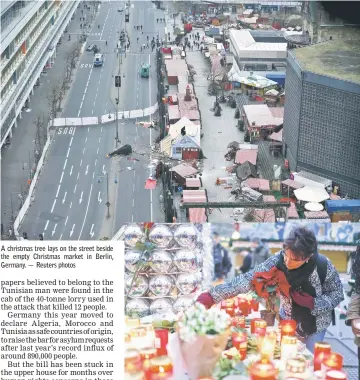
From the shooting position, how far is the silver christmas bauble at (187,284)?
652 inches

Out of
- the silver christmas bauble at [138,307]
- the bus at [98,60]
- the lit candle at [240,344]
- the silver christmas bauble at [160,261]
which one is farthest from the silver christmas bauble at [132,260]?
the bus at [98,60]

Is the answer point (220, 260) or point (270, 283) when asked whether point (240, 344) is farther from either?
point (220, 260)

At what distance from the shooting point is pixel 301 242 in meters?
16.0

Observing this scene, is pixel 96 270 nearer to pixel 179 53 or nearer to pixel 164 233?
pixel 164 233

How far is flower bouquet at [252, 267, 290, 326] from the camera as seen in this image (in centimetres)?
1631

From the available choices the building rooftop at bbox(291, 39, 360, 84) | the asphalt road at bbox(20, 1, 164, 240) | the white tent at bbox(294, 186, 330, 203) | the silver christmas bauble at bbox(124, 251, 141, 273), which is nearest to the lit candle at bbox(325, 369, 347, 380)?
the silver christmas bauble at bbox(124, 251, 141, 273)

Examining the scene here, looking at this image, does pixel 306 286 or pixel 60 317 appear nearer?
pixel 60 317

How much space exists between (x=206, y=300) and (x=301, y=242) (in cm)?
198

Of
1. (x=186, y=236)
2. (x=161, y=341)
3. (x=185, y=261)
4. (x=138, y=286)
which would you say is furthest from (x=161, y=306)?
(x=186, y=236)

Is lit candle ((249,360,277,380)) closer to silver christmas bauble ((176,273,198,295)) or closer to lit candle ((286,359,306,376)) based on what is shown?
lit candle ((286,359,306,376))

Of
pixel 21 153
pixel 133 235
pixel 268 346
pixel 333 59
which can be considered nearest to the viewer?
pixel 268 346

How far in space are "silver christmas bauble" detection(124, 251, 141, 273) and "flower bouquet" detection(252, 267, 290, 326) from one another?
2119mm

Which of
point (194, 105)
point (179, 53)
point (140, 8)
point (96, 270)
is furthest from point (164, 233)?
point (140, 8)

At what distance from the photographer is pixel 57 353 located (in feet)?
47.6
